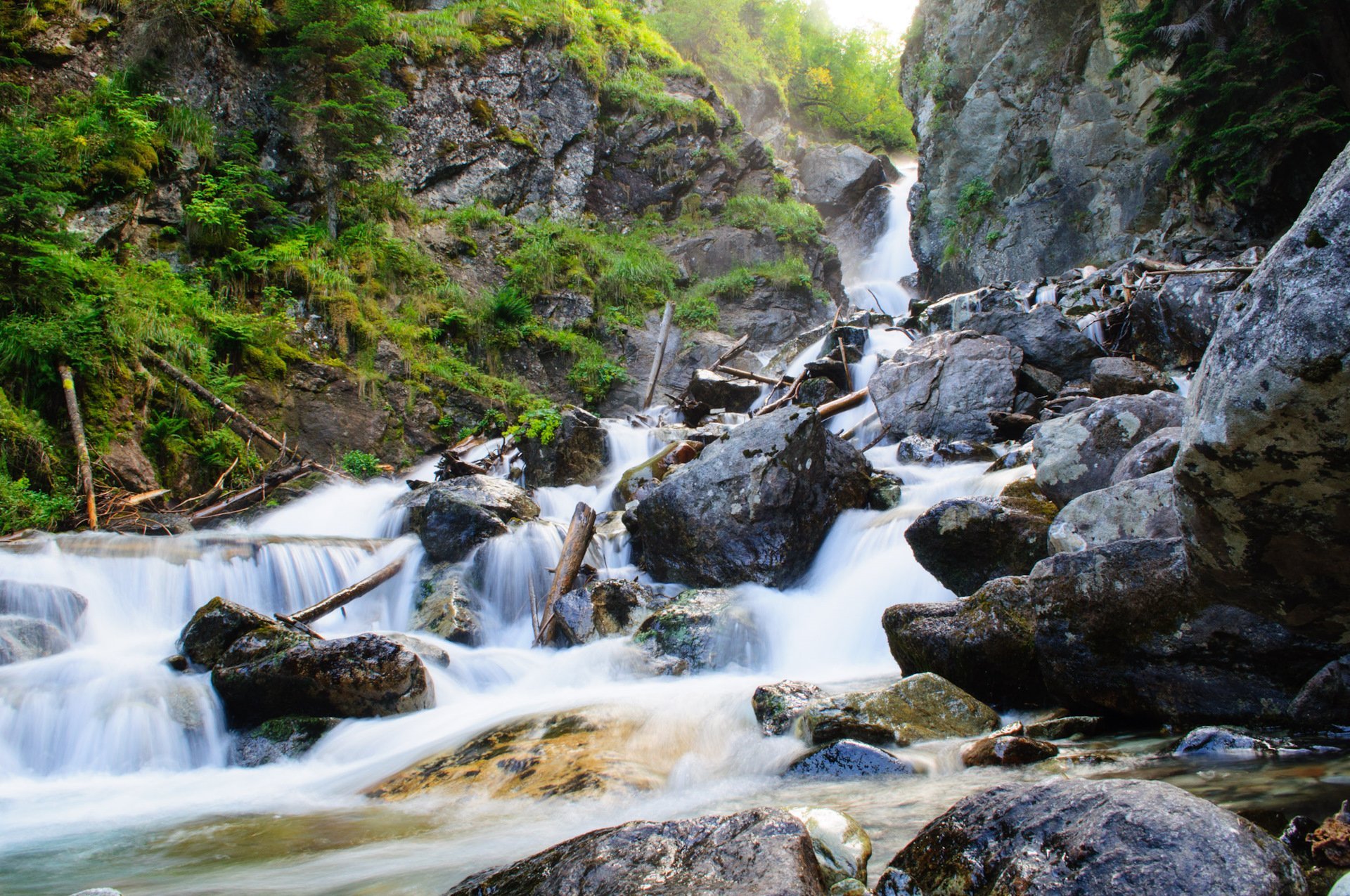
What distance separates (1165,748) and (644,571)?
5387 mm

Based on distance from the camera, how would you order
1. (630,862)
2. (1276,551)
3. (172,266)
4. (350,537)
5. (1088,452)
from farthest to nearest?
(172,266) < (350,537) < (1088,452) < (1276,551) < (630,862)

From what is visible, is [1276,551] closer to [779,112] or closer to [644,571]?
[644,571]

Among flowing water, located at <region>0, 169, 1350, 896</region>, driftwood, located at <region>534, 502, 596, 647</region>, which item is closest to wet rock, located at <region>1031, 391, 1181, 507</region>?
flowing water, located at <region>0, 169, 1350, 896</region>

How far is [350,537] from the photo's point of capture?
858 centimetres

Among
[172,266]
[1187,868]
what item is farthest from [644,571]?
[172,266]

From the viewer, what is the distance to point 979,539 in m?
5.23

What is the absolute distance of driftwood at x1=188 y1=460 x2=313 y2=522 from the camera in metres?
8.80

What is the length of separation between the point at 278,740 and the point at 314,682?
1.35ft

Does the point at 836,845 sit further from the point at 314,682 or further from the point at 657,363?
the point at 657,363

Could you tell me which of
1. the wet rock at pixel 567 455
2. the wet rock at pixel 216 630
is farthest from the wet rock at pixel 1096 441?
the wet rock at pixel 567 455

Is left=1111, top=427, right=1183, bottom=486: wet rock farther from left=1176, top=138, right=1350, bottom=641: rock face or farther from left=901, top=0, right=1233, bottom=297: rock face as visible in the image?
left=901, top=0, right=1233, bottom=297: rock face

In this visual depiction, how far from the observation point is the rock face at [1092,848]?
148 cm

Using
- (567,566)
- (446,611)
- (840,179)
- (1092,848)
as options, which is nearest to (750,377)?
(567,566)

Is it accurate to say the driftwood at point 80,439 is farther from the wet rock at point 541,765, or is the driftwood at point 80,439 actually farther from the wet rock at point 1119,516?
the wet rock at point 1119,516
